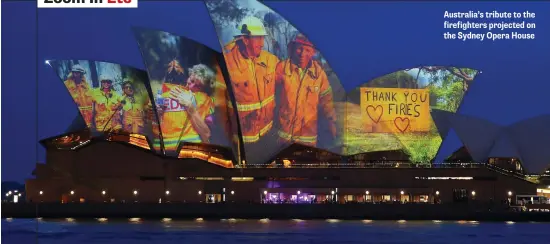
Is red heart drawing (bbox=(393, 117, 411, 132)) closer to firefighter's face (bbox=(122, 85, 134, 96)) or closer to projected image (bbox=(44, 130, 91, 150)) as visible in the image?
firefighter's face (bbox=(122, 85, 134, 96))

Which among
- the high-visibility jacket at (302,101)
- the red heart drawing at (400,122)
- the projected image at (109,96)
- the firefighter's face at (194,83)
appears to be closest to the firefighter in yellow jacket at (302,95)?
the high-visibility jacket at (302,101)

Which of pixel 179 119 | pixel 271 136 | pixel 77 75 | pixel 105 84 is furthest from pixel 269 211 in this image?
pixel 77 75

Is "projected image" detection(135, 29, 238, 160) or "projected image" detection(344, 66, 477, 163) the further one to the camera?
"projected image" detection(344, 66, 477, 163)

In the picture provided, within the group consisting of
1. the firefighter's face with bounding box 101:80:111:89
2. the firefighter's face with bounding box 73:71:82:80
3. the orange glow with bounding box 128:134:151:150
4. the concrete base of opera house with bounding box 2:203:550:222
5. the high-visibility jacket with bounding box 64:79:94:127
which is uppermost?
the firefighter's face with bounding box 73:71:82:80

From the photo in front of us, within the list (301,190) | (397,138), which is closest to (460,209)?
(397,138)

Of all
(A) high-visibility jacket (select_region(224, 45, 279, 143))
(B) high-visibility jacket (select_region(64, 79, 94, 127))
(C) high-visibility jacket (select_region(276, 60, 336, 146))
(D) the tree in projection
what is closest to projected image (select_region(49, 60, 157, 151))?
(B) high-visibility jacket (select_region(64, 79, 94, 127))

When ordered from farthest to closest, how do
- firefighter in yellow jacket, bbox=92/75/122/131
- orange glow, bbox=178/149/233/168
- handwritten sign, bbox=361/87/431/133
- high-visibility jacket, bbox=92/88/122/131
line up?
1. orange glow, bbox=178/149/233/168
2. handwritten sign, bbox=361/87/431/133
3. high-visibility jacket, bbox=92/88/122/131
4. firefighter in yellow jacket, bbox=92/75/122/131

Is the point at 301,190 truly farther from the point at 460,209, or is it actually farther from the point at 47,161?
the point at 47,161

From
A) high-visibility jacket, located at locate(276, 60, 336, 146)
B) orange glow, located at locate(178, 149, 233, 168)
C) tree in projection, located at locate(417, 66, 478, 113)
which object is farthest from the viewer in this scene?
orange glow, located at locate(178, 149, 233, 168)
